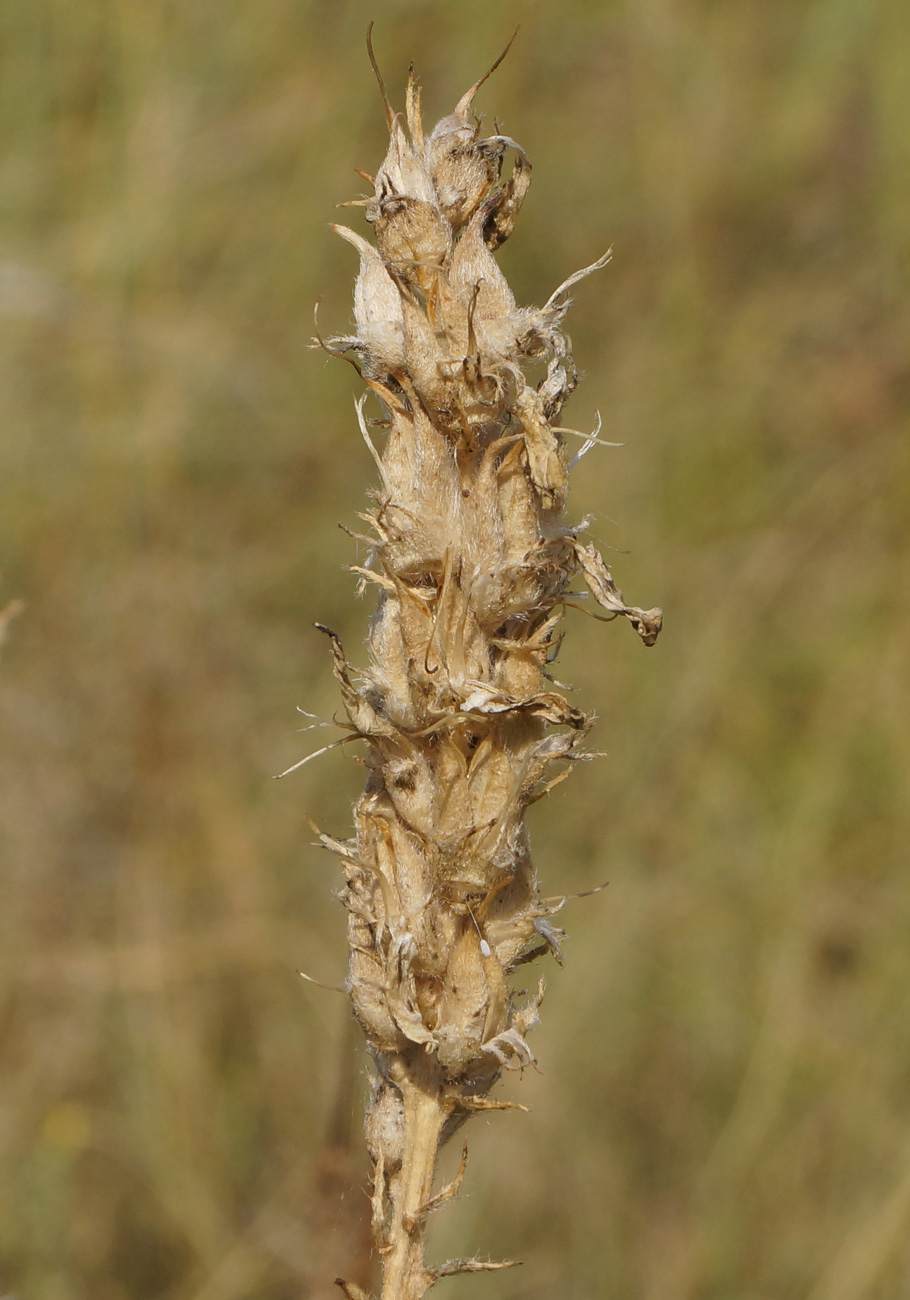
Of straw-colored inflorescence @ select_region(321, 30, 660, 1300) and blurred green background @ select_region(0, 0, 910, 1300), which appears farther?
blurred green background @ select_region(0, 0, 910, 1300)

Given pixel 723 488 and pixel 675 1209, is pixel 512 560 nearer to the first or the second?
pixel 675 1209

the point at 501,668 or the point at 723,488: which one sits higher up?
the point at 723,488

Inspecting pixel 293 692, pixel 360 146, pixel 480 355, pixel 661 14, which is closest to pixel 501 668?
pixel 480 355

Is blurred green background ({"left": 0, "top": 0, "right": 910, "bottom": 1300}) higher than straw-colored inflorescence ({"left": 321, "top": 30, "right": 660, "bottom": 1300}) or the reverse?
higher

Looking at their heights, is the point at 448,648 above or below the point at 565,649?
below

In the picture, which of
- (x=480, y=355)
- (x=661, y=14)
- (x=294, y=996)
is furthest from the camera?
(x=661, y=14)
